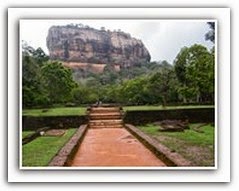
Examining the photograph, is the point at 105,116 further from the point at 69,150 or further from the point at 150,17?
the point at 150,17

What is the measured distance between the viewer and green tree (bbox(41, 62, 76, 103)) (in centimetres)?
401

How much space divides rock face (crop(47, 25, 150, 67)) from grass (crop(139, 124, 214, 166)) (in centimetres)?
46

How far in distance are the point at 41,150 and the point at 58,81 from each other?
17.0 inches

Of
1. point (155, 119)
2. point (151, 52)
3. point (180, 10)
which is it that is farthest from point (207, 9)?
point (155, 119)

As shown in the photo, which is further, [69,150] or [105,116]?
[105,116]

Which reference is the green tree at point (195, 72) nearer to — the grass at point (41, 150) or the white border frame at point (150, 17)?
the white border frame at point (150, 17)

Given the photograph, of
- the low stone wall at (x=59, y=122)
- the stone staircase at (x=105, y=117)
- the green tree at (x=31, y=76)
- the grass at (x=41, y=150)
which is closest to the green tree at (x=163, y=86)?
the stone staircase at (x=105, y=117)

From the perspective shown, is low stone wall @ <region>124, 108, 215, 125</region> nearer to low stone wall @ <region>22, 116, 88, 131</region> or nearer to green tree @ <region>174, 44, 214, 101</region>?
green tree @ <region>174, 44, 214, 101</region>

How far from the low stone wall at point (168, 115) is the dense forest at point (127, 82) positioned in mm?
56

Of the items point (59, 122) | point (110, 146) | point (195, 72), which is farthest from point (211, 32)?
point (59, 122)

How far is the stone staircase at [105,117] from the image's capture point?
13.3 feet

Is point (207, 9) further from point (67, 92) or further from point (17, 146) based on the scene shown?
point (17, 146)

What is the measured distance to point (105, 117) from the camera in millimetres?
4105

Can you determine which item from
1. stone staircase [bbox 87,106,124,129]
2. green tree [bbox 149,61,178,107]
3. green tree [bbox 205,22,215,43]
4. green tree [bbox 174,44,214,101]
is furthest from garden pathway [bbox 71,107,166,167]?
green tree [bbox 205,22,215,43]
